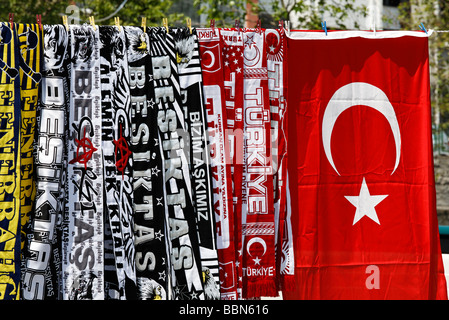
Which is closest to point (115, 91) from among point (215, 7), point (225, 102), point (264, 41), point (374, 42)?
point (225, 102)

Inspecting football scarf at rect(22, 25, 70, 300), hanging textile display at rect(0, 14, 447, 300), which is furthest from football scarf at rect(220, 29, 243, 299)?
football scarf at rect(22, 25, 70, 300)

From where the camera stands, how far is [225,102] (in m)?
3.79

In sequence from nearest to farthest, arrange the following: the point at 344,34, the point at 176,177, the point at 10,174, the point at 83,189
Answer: the point at 10,174, the point at 83,189, the point at 176,177, the point at 344,34

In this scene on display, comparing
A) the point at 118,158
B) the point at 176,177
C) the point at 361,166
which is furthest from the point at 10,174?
the point at 361,166

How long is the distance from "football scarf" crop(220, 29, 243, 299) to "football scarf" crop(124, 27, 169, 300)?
45 centimetres

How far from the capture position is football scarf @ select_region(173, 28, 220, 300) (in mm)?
3725

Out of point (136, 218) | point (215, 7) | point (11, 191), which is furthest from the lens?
point (215, 7)

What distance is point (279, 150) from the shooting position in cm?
390

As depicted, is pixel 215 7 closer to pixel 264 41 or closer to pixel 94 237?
pixel 264 41

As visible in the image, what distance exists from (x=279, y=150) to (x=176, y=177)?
0.68 metres

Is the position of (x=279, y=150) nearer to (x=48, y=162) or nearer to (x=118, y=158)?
(x=118, y=158)

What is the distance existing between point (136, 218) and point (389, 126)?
1.76 meters

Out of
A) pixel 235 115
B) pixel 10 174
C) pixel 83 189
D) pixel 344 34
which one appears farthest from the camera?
pixel 344 34

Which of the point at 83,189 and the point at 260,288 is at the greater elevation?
the point at 83,189
